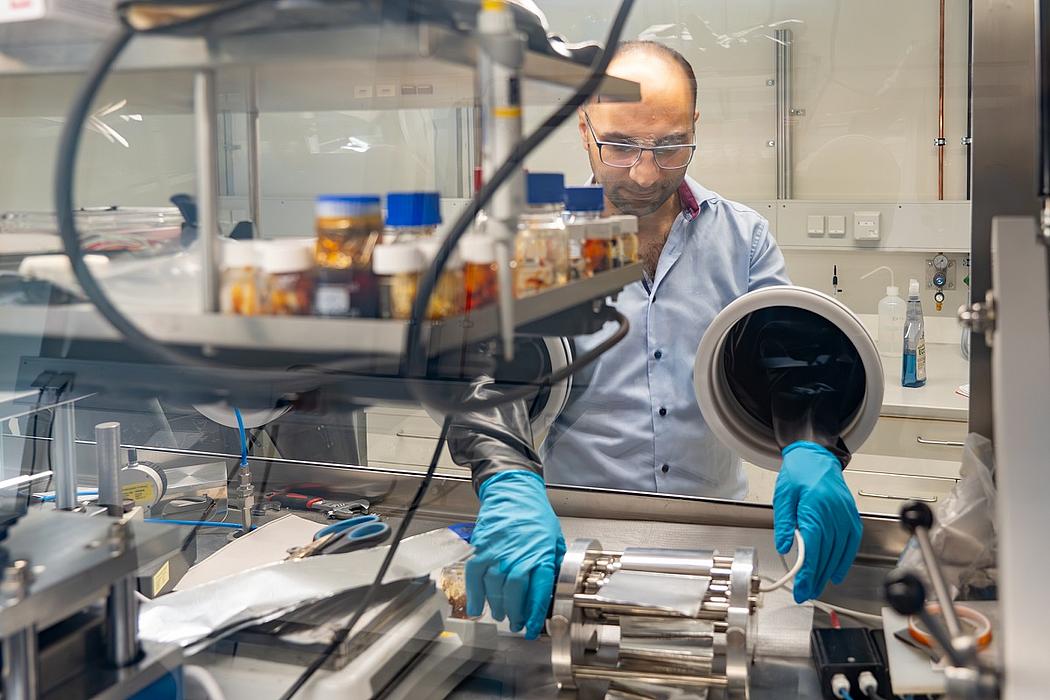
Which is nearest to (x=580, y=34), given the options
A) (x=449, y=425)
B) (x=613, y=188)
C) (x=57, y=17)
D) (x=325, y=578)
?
(x=613, y=188)

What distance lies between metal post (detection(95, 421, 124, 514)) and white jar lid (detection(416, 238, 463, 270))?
495 millimetres

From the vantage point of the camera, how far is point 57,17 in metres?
0.79

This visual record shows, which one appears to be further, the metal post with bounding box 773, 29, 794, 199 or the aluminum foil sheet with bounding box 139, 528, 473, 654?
the metal post with bounding box 773, 29, 794, 199

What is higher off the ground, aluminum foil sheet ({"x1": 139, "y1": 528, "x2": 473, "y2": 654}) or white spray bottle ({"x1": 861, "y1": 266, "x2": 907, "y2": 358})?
white spray bottle ({"x1": 861, "y1": 266, "x2": 907, "y2": 358})

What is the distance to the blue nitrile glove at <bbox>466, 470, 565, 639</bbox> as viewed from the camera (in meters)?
1.26

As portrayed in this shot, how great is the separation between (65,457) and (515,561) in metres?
0.56

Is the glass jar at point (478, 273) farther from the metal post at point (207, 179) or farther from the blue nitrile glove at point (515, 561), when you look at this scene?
the blue nitrile glove at point (515, 561)

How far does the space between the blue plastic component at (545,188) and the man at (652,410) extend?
6.4 inches

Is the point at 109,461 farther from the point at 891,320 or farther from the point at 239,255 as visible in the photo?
the point at 891,320

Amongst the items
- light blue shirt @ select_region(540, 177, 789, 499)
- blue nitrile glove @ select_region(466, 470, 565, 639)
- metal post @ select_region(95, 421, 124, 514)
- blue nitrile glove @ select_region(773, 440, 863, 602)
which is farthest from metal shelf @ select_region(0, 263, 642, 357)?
light blue shirt @ select_region(540, 177, 789, 499)

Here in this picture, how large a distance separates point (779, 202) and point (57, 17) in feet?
5.54

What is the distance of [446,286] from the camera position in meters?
0.85

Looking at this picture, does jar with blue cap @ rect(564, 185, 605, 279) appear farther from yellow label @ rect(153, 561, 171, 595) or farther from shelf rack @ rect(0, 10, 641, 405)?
yellow label @ rect(153, 561, 171, 595)

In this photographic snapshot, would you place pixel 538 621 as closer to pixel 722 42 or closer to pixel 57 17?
pixel 57 17
